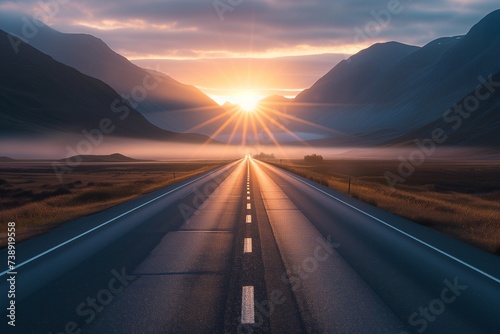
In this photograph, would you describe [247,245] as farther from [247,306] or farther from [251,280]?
[247,306]

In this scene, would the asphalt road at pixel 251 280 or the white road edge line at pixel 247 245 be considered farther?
the white road edge line at pixel 247 245

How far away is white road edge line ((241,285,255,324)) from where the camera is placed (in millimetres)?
6633

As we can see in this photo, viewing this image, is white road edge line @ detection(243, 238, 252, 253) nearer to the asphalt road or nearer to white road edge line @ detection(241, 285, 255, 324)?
the asphalt road

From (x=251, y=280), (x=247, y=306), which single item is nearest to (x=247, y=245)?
(x=251, y=280)

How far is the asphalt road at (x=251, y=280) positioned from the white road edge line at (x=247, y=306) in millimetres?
14

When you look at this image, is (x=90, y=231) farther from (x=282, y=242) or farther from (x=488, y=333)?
(x=488, y=333)

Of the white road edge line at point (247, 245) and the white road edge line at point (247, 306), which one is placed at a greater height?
the white road edge line at point (247, 245)

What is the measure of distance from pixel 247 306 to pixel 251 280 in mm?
1451

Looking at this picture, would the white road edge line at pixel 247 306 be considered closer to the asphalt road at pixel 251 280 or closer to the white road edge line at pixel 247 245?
the asphalt road at pixel 251 280

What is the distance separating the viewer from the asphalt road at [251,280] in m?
6.63

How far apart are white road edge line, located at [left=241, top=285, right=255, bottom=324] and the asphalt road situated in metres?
0.01

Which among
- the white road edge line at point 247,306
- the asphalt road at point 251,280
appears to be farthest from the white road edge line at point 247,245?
the white road edge line at point 247,306

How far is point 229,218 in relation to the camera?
675 inches

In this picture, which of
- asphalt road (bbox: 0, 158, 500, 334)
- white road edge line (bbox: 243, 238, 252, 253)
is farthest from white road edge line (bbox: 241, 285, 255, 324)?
white road edge line (bbox: 243, 238, 252, 253)
